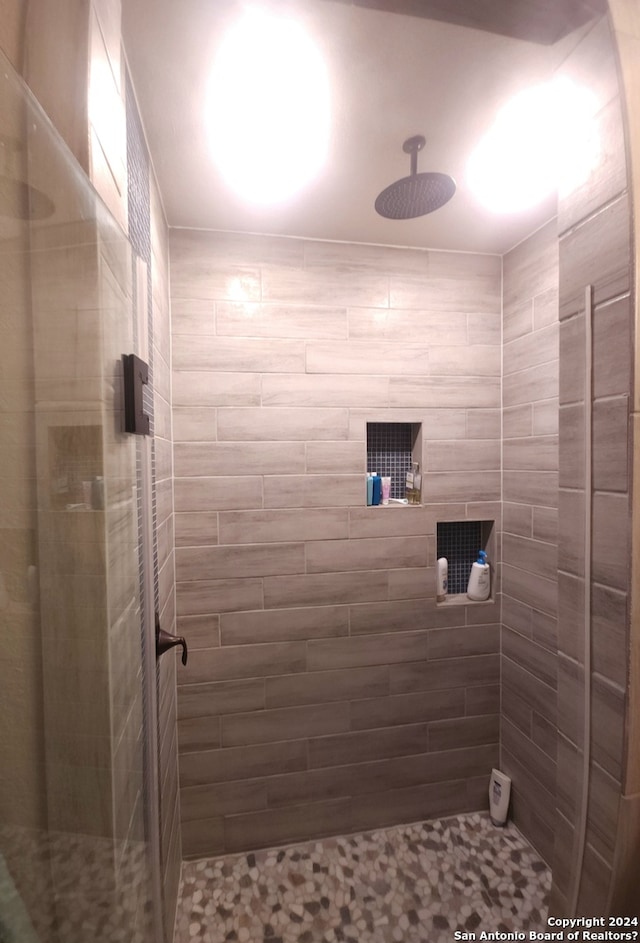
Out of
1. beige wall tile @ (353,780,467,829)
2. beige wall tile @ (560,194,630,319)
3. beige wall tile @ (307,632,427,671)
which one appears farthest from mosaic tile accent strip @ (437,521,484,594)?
beige wall tile @ (560,194,630,319)

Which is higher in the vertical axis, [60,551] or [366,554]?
[60,551]

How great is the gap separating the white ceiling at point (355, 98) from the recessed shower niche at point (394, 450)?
2.68ft

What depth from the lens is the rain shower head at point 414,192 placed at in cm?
106

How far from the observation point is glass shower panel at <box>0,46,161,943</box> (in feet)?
1.33

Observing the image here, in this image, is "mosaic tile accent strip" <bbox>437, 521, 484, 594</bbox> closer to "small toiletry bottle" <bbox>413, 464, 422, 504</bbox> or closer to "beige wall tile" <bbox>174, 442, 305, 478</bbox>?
"small toiletry bottle" <bbox>413, 464, 422, 504</bbox>

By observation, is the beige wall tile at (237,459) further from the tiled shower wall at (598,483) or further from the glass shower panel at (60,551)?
the tiled shower wall at (598,483)

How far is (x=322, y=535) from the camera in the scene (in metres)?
1.56

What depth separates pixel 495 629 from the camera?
170 cm

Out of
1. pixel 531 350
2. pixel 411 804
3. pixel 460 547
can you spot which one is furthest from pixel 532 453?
pixel 411 804

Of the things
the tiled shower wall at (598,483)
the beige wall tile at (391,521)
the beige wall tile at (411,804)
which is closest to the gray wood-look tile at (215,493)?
the beige wall tile at (391,521)

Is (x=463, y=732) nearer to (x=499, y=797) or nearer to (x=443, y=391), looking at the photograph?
(x=499, y=797)

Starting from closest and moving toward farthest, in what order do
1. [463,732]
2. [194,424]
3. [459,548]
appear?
[194,424], [463,732], [459,548]

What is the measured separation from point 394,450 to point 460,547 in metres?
0.57

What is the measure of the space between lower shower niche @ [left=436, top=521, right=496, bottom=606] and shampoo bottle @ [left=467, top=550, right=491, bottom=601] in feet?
0.17
